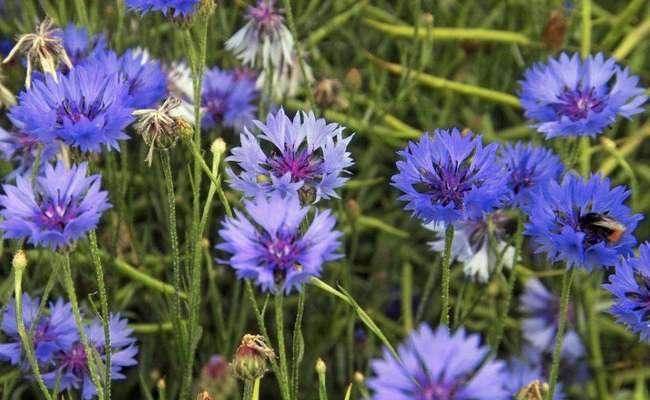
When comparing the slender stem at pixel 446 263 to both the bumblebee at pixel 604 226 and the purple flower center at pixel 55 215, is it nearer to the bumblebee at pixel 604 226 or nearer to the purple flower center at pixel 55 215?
the bumblebee at pixel 604 226

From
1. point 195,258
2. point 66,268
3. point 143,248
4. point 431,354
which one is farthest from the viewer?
point 143,248

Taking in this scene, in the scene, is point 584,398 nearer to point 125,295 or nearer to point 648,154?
A: point 648,154

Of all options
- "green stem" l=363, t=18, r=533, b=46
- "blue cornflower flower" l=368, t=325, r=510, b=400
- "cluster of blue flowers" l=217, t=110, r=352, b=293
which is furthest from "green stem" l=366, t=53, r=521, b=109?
"blue cornflower flower" l=368, t=325, r=510, b=400

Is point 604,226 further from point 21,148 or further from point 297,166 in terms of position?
point 21,148

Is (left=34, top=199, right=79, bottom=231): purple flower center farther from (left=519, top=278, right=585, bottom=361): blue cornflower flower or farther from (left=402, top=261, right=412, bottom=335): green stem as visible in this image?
(left=519, top=278, right=585, bottom=361): blue cornflower flower

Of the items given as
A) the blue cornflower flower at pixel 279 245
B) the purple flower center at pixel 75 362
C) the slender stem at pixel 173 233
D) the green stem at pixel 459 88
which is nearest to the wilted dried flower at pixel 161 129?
the slender stem at pixel 173 233

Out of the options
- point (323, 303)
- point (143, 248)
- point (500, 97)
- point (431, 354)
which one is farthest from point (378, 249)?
point (431, 354)

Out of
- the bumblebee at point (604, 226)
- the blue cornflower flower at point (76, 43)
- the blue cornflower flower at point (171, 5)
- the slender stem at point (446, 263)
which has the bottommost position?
the slender stem at point (446, 263)
